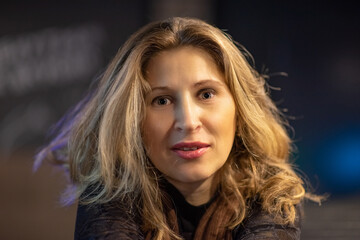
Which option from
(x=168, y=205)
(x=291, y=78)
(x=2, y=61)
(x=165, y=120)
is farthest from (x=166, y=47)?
(x=291, y=78)

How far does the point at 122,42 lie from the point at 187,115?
2120 mm

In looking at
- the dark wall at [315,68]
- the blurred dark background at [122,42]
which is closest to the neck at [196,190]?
the blurred dark background at [122,42]

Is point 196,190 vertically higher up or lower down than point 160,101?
lower down

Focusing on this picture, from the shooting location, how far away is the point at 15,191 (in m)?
3.02

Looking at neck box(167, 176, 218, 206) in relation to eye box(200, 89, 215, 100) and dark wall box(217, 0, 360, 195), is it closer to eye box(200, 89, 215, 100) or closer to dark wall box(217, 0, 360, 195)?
eye box(200, 89, 215, 100)

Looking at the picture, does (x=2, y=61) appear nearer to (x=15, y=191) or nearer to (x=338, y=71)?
(x=15, y=191)

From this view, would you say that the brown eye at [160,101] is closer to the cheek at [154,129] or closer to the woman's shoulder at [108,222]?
the cheek at [154,129]

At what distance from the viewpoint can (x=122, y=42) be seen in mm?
3217

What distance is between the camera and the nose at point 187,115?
3.93ft

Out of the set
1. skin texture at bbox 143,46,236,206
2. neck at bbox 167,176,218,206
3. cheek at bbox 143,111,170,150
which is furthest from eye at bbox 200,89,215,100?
neck at bbox 167,176,218,206

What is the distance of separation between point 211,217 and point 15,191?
2.07m

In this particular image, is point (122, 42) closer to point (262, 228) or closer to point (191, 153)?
point (191, 153)

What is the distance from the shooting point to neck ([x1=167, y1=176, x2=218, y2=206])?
4.43 ft

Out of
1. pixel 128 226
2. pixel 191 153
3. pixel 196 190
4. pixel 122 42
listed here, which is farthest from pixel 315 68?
pixel 128 226
